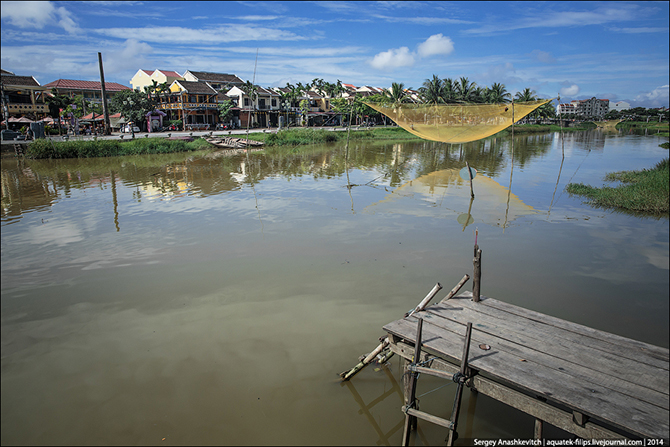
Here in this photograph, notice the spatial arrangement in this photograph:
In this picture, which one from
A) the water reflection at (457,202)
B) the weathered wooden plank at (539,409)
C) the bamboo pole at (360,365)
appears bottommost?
the bamboo pole at (360,365)

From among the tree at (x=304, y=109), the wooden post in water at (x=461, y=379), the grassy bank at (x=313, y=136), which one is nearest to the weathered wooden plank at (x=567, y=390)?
the wooden post in water at (x=461, y=379)

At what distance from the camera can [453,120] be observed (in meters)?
12.8

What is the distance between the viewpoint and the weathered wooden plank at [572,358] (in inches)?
102

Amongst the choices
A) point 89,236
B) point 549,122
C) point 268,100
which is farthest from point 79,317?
point 549,122

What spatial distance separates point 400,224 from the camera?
865 cm

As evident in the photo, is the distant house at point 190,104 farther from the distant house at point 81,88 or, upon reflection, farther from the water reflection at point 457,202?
the water reflection at point 457,202

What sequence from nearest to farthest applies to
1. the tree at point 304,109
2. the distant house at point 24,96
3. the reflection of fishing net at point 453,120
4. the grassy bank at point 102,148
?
the reflection of fishing net at point 453,120 → the grassy bank at point 102,148 → the distant house at point 24,96 → the tree at point 304,109

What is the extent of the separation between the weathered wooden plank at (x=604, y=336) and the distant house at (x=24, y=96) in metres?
43.5

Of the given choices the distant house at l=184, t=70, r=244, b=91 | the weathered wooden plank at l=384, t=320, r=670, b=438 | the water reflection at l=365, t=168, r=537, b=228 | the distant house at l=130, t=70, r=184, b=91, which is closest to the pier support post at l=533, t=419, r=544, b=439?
the weathered wooden plank at l=384, t=320, r=670, b=438

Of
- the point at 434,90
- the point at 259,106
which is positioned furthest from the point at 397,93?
the point at 259,106

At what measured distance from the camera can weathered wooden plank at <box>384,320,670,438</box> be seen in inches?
91.4

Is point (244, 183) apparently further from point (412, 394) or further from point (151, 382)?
point (412, 394)

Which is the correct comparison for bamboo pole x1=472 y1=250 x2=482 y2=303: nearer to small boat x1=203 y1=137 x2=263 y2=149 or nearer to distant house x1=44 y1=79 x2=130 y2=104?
small boat x1=203 y1=137 x2=263 y2=149

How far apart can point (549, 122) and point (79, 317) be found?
73084 mm
